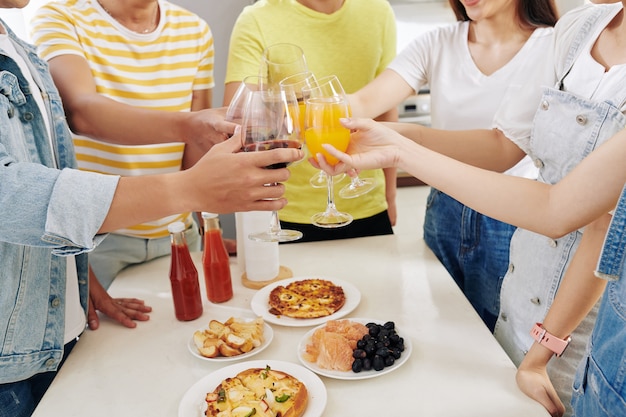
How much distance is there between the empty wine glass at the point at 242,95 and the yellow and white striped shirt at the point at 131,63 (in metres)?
0.64

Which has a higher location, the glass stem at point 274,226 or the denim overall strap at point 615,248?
the denim overall strap at point 615,248

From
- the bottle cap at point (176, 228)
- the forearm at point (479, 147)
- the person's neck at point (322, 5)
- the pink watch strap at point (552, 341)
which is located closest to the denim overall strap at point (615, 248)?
the pink watch strap at point (552, 341)

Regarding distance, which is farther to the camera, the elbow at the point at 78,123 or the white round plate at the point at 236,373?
the elbow at the point at 78,123

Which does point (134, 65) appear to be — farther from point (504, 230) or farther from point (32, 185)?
point (504, 230)

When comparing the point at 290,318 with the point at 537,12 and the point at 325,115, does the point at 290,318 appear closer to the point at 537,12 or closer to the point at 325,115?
the point at 325,115

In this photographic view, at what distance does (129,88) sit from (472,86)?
1.15 m

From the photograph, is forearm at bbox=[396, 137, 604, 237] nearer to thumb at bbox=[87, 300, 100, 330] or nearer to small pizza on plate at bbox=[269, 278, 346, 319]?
small pizza on plate at bbox=[269, 278, 346, 319]

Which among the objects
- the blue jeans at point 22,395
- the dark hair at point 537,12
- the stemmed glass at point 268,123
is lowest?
the blue jeans at point 22,395

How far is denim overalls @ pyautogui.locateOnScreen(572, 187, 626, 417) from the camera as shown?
0.76 meters

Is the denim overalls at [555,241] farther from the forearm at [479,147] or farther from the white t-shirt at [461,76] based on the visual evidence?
the white t-shirt at [461,76]

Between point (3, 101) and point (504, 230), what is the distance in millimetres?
1354

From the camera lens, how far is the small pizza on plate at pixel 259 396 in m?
0.91

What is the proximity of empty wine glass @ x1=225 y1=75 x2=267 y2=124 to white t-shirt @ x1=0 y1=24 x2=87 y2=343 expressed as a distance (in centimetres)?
43

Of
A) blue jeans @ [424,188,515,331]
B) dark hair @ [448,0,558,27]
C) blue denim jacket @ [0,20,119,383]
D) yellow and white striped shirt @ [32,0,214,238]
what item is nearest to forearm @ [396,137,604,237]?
blue jeans @ [424,188,515,331]
